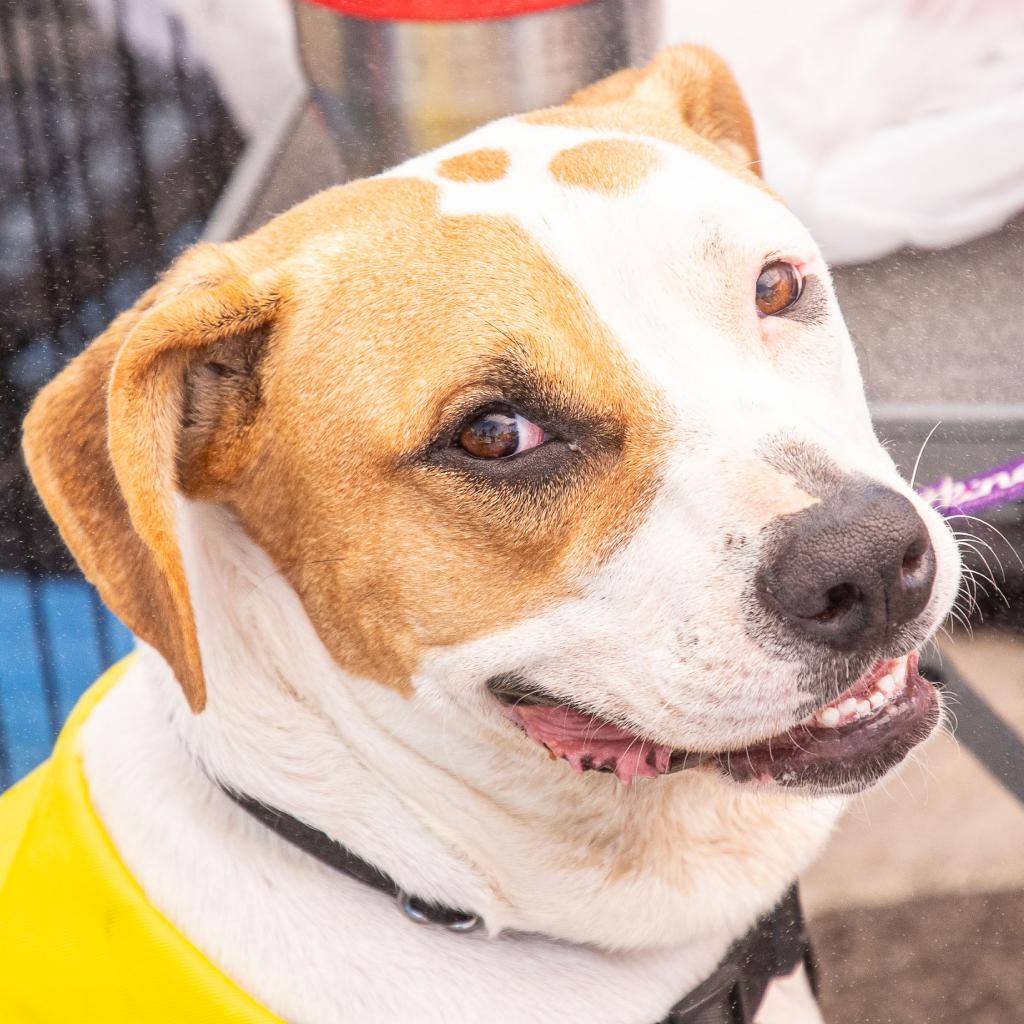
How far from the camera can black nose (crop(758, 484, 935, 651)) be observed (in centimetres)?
158

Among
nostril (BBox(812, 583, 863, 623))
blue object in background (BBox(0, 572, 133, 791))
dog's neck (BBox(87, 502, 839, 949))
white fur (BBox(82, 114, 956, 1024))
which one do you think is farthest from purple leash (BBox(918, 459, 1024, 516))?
blue object in background (BBox(0, 572, 133, 791))

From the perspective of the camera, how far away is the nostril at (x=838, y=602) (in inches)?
63.6

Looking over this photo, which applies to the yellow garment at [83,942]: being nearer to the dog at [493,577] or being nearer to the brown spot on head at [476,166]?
→ the dog at [493,577]

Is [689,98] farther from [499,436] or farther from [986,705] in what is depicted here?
[986,705]

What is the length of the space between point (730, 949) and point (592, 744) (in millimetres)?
545

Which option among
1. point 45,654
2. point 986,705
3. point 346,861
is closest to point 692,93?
point 346,861

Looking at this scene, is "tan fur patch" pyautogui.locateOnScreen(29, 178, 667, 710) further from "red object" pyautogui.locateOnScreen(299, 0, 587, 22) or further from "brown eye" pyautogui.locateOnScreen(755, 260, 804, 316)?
"red object" pyautogui.locateOnScreen(299, 0, 587, 22)

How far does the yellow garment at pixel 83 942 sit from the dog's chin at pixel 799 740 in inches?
21.9

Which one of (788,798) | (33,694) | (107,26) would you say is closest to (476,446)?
(788,798)

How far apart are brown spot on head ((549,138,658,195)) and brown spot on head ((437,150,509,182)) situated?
7 centimetres

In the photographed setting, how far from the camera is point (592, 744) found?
1.87 meters

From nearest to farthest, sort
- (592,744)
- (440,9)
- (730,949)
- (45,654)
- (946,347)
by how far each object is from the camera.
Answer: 1. (592,744)
2. (730,949)
3. (440,9)
4. (45,654)
5. (946,347)

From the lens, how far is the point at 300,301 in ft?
6.24

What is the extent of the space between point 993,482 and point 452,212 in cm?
153
